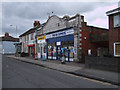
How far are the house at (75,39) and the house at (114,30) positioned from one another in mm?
2288

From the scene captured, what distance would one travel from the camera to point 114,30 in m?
12.9

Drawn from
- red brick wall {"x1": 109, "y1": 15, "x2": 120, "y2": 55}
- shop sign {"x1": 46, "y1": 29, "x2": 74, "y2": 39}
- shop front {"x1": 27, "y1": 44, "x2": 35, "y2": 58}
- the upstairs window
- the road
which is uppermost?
the upstairs window

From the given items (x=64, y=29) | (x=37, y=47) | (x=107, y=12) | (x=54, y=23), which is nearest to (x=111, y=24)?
(x=107, y=12)

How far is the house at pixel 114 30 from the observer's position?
12.6 m

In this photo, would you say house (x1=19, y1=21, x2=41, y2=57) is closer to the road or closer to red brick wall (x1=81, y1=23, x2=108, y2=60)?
red brick wall (x1=81, y1=23, x2=108, y2=60)

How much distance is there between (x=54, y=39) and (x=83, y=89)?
1542cm

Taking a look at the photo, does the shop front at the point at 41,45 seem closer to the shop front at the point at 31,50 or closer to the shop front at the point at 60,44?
the shop front at the point at 60,44

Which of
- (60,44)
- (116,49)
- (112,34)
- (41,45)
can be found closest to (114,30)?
(112,34)

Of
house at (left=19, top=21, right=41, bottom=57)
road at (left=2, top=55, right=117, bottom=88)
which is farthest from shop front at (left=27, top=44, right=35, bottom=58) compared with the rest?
road at (left=2, top=55, right=117, bottom=88)

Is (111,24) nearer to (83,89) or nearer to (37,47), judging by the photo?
(83,89)

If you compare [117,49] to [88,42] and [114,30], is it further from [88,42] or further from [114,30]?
[88,42]

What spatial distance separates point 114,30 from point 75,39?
513 centimetres

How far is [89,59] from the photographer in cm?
1218

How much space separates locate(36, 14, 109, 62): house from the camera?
16.6m
